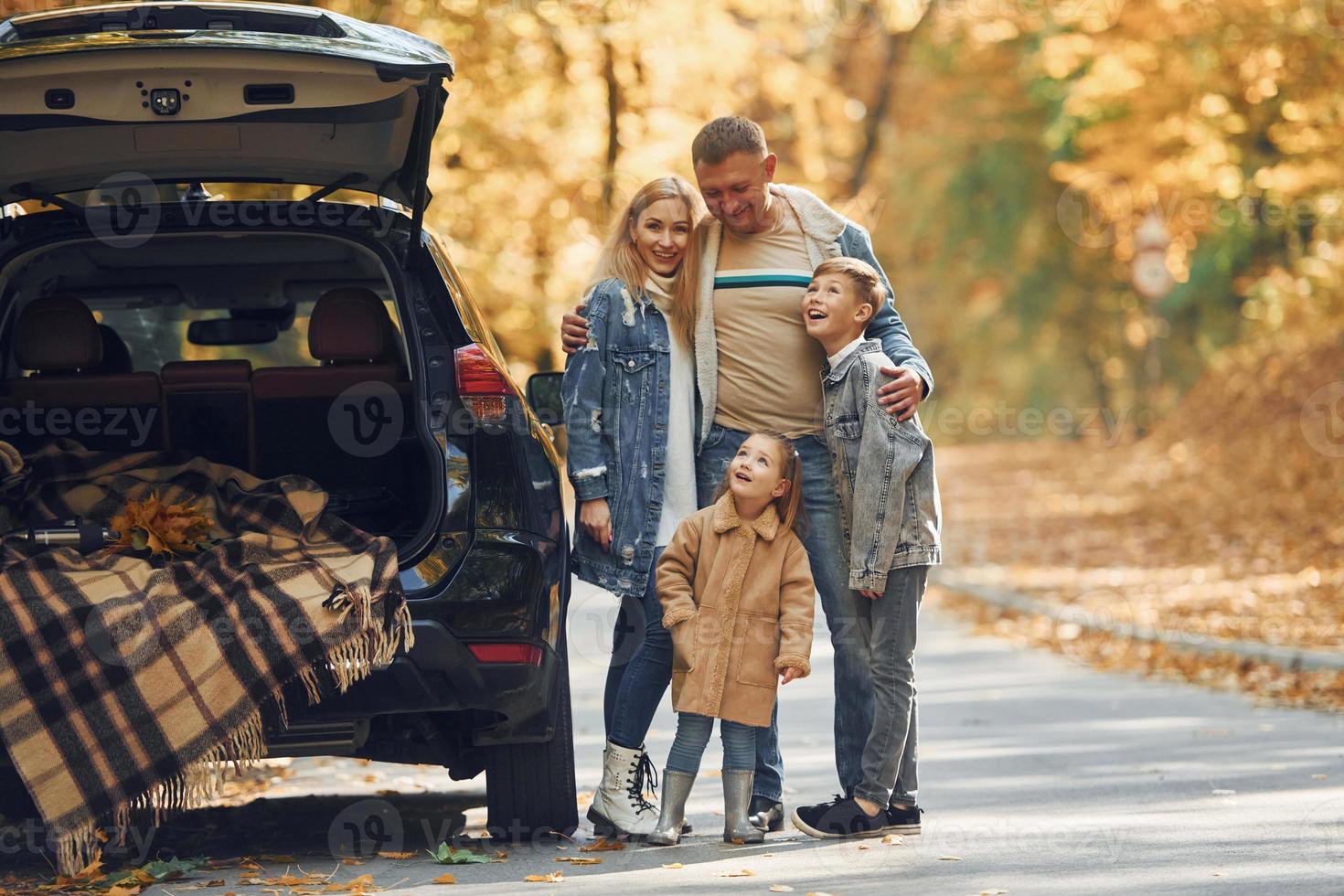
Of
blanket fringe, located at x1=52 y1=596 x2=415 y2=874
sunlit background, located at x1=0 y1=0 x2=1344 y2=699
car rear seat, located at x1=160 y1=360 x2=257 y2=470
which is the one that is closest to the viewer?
blanket fringe, located at x1=52 y1=596 x2=415 y2=874

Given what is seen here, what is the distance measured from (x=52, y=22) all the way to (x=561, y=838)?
277 centimetres

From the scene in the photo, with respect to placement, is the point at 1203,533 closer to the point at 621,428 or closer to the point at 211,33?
the point at 621,428

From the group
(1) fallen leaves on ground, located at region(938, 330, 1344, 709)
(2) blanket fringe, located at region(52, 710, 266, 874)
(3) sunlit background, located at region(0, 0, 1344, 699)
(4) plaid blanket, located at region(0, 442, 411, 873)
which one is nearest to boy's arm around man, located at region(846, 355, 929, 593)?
(4) plaid blanket, located at region(0, 442, 411, 873)

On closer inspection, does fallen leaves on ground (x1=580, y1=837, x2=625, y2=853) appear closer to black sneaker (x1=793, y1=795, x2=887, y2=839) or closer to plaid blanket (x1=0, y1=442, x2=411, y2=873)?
black sneaker (x1=793, y1=795, x2=887, y2=839)

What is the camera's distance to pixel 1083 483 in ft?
91.0

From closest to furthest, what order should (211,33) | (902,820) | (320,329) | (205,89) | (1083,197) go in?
(211,33), (205,89), (902,820), (320,329), (1083,197)

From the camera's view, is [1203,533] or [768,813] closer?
[768,813]

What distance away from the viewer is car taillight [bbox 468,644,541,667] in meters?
5.07

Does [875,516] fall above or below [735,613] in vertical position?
above

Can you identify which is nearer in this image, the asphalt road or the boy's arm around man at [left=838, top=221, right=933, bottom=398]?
Answer: the asphalt road

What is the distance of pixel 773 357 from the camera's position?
586cm

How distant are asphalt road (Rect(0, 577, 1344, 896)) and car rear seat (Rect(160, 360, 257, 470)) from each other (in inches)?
50.2

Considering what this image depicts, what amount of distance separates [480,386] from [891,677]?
1530 mm

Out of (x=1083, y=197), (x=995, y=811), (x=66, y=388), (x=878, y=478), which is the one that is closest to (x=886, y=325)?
(x=878, y=478)
